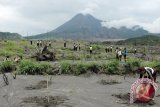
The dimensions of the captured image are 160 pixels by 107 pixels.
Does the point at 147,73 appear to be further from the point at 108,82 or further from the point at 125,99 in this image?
the point at 108,82

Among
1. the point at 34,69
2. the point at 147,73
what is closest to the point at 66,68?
the point at 34,69

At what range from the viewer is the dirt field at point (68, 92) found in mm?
20891

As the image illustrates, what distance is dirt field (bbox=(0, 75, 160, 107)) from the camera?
2089 cm

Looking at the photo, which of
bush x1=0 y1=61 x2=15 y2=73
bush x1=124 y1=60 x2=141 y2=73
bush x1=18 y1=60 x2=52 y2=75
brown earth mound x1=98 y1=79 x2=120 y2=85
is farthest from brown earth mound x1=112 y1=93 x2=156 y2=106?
bush x1=0 y1=61 x2=15 y2=73

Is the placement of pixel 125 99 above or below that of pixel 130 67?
below

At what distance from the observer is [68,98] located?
22.3 meters

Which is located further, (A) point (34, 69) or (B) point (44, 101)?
(A) point (34, 69)

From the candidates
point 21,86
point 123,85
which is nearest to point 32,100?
point 21,86

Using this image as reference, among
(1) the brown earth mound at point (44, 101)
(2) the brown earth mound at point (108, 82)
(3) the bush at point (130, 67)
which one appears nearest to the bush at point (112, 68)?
(3) the bush at point (130, 67)

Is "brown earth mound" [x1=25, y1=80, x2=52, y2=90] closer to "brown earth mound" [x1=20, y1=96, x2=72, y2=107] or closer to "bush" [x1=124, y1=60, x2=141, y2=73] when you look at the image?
"brown earth mound" [x1=20, y1=96, x2=72, y2=107]

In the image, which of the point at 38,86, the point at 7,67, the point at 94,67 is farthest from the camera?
the point at 7,67

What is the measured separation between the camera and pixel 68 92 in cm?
2470

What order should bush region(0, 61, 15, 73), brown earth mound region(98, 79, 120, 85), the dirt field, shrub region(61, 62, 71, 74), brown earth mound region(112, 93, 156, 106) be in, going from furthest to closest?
1. bush region(0, 61, 15, 73)
2. shrub region(61, 62, 71, 74)
3. brown earth mound region(98, 79, 120, 85)
4. the dirt field
5. brown earth mound region(112, 93, 156, 106)

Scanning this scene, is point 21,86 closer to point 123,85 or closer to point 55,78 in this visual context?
point 55,78
